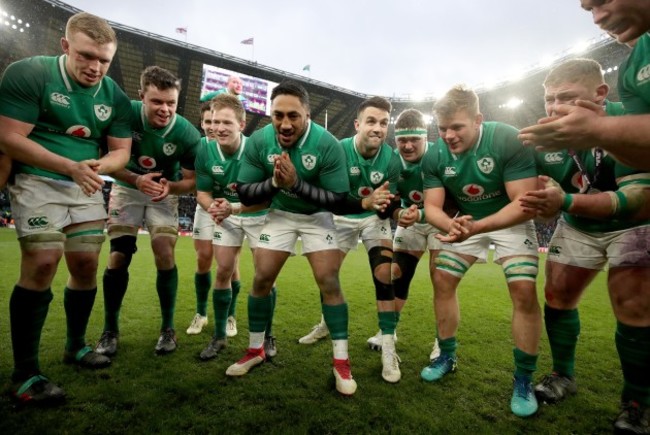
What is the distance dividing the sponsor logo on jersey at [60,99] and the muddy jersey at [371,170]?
8.03 feet

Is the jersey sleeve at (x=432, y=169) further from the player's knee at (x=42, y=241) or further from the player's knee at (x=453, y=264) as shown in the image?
the player's knee at (x=42, y=241)

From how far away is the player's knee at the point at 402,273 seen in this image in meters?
3.98

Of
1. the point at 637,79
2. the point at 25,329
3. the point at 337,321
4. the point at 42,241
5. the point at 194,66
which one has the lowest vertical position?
the point at 25,329

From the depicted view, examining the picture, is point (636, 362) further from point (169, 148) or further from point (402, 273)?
point (169, 148)

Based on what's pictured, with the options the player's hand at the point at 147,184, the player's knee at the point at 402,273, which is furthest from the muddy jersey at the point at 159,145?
the player's knee at the point at 402,273

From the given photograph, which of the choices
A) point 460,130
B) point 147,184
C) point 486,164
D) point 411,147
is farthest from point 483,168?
point 147,184

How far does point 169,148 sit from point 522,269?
11.7ft

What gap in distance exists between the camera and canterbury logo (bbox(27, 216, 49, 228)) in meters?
2.55

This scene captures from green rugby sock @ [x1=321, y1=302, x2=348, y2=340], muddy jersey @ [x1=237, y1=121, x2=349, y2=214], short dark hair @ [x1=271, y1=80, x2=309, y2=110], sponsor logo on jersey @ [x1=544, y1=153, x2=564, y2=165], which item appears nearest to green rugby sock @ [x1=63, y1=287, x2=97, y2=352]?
muddy jersey @ [x1=237, y1=121, x2=349, y2=214]

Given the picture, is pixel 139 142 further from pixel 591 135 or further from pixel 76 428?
pixel 591 135

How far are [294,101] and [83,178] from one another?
1651 millimetres

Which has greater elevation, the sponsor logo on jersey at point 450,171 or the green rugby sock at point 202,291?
the sponsor logo on jersey at point 450,171

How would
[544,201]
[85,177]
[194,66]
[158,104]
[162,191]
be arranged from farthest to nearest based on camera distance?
[194,66] → [158,104] → [162,191] → [85,177] → [544,201]

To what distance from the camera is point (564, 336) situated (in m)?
2.87
